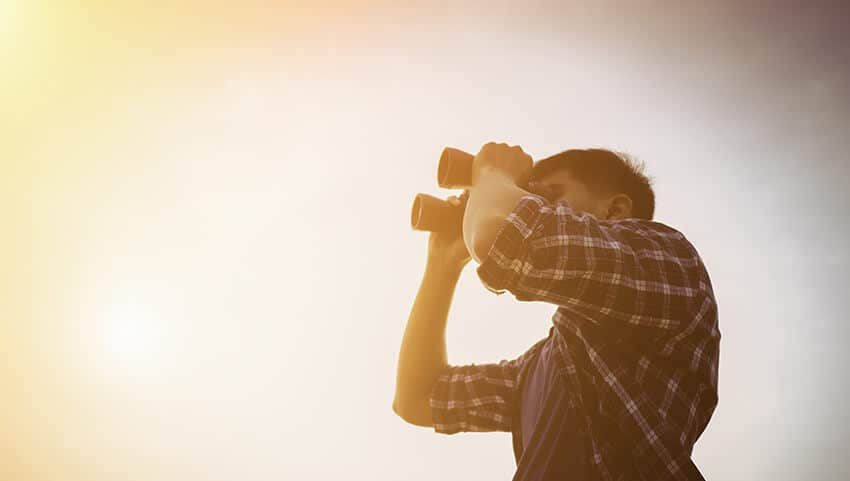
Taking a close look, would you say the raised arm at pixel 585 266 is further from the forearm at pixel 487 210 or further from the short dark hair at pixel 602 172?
the short dark hair at pixel 602 172

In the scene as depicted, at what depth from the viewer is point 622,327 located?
0.46 m

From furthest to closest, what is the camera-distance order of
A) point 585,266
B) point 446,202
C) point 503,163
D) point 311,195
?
point 311,195
point 446,202
point 503,163
point 585,266

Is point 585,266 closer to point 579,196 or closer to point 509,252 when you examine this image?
point 509,252

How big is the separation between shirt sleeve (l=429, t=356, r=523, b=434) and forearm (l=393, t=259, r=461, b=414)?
30 millimetres

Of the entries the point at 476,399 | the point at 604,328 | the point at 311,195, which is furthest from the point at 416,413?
the point at 311,195

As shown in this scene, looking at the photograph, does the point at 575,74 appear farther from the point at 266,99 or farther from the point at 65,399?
the point at 65,399

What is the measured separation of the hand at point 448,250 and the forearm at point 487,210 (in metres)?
0.21

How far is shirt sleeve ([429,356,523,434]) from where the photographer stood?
2.42 ft

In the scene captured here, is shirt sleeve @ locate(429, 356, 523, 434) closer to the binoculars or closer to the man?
the man

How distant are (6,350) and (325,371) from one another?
1.63 meters

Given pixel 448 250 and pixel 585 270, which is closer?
pixel 585 270

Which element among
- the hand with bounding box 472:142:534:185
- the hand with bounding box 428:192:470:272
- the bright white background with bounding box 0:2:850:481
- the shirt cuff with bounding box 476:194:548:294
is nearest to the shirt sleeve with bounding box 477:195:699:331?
the shirt cuff with bounding box 476:194:548:294

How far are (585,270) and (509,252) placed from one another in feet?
0.24

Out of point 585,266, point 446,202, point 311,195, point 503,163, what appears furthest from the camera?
point 311,195
